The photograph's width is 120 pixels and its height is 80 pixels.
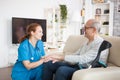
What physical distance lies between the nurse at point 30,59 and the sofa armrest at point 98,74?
0.47 meters

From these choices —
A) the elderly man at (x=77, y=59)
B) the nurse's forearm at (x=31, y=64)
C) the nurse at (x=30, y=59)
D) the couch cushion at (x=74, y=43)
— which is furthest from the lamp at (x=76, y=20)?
the nurse's forearm at (x=31, y=64)

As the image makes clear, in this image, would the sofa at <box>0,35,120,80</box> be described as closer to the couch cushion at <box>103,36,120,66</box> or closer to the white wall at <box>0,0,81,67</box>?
the couch cushion at <box>103,36,120,66</box>

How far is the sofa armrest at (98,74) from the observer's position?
2059 mm

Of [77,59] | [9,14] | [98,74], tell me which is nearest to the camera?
[98,74]

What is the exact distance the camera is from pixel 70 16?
6.20 metres

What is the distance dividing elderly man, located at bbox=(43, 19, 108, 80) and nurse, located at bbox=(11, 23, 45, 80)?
0.40ft

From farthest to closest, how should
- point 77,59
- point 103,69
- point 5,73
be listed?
point 5,73 → point 77,59 → point 103,69

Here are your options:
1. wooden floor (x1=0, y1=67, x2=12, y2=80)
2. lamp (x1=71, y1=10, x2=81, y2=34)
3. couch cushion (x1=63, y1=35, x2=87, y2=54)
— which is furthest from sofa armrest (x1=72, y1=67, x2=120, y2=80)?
lamp (x1=71, y1=10, x2=81, y2=34)

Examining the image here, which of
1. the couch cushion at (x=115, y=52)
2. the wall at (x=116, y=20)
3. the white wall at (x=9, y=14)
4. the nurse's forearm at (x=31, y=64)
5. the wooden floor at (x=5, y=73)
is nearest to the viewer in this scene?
the nurse's forearm at (x=31, y=64)

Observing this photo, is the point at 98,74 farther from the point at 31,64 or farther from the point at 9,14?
the point at 9,14

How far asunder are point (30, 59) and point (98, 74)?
2.66 ft

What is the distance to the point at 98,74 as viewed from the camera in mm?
2113

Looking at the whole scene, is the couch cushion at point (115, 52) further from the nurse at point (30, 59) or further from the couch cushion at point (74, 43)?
the nurse at point (30, 59)

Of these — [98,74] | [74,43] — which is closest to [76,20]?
[74,43]
